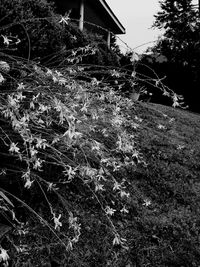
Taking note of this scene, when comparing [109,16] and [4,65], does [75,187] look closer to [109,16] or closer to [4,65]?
[4,65]

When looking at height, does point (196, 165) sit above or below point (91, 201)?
below

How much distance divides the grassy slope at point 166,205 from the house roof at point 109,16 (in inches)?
434

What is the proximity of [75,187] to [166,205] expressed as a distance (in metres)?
1.05

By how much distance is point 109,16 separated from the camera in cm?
1636

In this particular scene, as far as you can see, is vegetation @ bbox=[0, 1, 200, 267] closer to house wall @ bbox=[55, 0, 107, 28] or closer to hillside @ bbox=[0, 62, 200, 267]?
hillside @ bbox=[0, 62, 200, 267]

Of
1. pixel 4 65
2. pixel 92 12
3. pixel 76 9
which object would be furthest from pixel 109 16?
pixel 4 65

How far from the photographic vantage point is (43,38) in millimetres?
5980

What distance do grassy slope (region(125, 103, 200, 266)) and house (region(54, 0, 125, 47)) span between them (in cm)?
977

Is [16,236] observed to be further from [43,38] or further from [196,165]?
[43,38]

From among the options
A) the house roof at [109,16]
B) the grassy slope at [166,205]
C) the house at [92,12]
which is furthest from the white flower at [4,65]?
the house roof at [109,16]

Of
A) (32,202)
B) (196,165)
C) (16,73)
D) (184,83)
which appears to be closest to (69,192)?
(32,202)

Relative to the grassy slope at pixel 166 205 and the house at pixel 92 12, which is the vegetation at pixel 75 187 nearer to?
the grassy slope at pixel 166 205

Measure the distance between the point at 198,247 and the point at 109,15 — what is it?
48.9 feet

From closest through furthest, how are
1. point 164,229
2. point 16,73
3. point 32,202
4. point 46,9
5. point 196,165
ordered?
point 32,202 < point 164,229 < point 16,73 < point 196,165 < point 46,9
